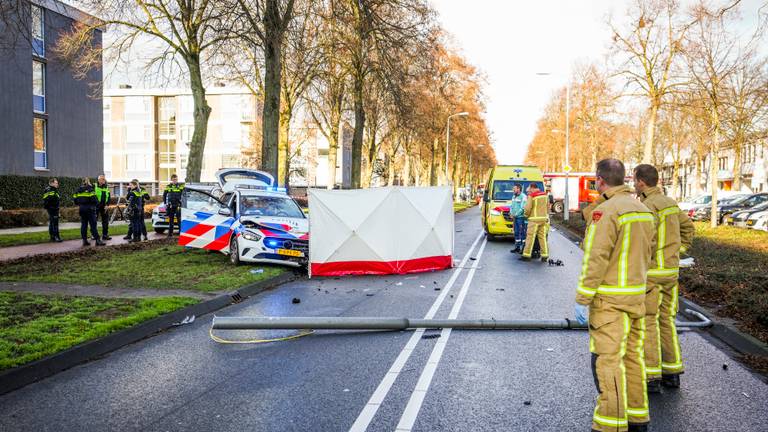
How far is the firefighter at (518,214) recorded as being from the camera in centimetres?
1689

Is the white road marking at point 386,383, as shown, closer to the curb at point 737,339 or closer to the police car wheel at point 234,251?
the curb at point 737,339

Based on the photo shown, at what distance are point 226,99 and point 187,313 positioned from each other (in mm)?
62040

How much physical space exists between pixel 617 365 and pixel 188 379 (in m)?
3.78

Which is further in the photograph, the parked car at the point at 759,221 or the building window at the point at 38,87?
the building window at the point at 38,87

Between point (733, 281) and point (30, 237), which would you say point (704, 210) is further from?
point (30, 237)

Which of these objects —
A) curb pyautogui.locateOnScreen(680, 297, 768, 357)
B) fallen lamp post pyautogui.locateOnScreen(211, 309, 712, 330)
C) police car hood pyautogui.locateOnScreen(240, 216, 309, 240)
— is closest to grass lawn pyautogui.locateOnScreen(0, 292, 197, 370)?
fallen lamp post pyautogui.locateOnScreen(211, 309, 712, 330)

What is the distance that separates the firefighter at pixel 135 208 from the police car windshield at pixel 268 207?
566 cm

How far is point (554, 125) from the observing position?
69688 millimetres

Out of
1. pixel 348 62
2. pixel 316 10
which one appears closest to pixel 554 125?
pixel 348 62

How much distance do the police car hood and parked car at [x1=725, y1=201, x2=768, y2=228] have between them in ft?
73.1

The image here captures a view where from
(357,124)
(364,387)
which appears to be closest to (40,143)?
(357,124)

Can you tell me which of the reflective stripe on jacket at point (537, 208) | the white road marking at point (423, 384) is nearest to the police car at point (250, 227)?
the white road marking at point (423, 384)

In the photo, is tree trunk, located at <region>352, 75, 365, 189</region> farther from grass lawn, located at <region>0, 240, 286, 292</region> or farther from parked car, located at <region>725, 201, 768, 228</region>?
parked car, located at <region>725, 201, 768, 228</region>

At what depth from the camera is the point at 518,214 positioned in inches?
667
